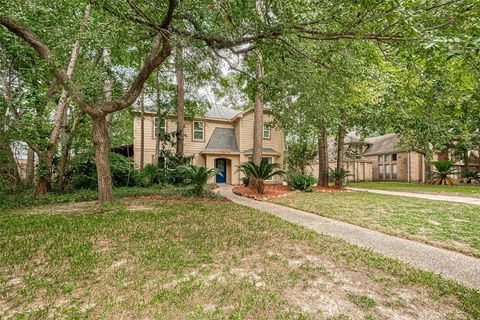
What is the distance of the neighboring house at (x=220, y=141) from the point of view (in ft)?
48.3

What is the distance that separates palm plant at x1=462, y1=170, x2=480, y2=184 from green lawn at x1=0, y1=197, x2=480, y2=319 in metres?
18.3

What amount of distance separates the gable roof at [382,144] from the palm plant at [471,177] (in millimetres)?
5400

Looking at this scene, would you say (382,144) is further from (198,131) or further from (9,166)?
(9,166)

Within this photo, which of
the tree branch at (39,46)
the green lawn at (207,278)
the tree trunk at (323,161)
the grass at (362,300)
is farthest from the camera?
the tree trunk at (323,161)

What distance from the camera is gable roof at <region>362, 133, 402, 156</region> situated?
2167 cm

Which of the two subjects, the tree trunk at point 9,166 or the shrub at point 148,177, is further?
the shrub at point 148,177

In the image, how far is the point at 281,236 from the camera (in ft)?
13.5

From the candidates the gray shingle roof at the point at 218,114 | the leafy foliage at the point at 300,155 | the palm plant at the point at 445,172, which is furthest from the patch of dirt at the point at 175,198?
the palm plant at the point at 445,172

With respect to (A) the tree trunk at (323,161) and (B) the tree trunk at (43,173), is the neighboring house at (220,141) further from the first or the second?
(B) the tree trunk at (43,173)

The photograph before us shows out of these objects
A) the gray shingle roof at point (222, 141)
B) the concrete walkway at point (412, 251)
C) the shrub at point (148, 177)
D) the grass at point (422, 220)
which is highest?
the gray shingle roof at point (222, 141)

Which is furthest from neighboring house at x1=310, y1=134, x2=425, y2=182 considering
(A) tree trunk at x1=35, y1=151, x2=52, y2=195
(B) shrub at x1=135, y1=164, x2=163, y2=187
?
(A) tree trunk at x1=35, y1=151, x2=52, y2=195

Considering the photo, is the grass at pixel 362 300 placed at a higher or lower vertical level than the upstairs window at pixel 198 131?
lower

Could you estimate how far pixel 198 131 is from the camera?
1585 centimetres

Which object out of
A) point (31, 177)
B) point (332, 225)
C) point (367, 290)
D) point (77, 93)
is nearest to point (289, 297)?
point (367, 290)
